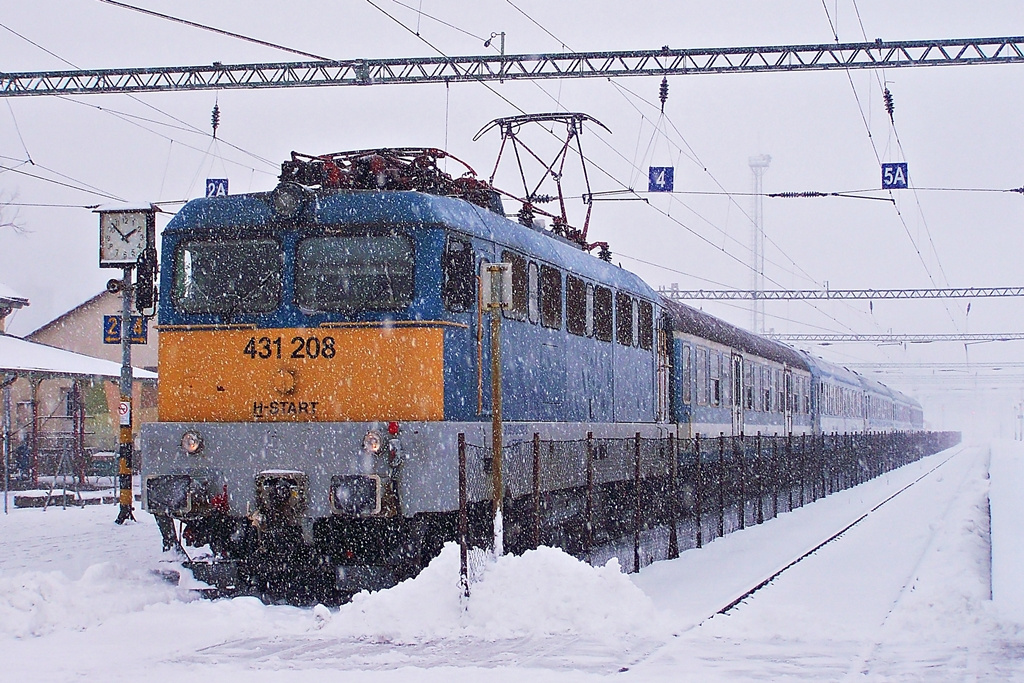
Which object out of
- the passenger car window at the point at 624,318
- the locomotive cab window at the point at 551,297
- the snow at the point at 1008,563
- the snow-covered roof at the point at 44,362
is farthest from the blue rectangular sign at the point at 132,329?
the snow at the point at 1008,563

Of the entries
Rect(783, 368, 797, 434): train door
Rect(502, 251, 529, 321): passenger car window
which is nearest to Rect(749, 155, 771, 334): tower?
Rect(783, 368, 797, 434): train door

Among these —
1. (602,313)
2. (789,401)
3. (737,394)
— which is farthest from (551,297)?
(789,401)

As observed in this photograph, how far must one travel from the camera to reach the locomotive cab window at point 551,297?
13500 millimetres

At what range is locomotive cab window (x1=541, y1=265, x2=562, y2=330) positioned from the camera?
13.5 meters

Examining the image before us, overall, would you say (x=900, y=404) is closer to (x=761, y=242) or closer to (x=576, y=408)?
(x=761, y=242)

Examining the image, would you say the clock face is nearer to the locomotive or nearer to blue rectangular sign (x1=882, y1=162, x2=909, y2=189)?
the locomotive

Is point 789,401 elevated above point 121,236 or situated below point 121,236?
below

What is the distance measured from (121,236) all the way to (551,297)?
318 inches

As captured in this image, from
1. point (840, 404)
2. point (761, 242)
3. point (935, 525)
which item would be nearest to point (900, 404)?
point (761, 242)

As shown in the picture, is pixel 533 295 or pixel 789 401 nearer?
pixel 533 295

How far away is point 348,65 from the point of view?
21.4 m

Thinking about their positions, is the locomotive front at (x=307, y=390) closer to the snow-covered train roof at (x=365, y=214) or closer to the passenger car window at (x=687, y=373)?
the snow-covered train roof at (x=365, y=214)

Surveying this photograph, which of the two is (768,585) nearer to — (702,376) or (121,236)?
(121,236)

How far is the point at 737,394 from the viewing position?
93.1 ft
